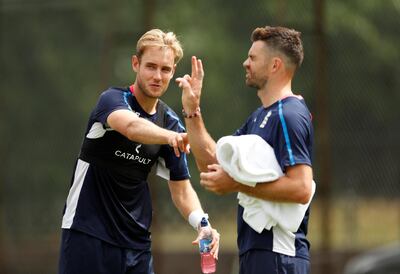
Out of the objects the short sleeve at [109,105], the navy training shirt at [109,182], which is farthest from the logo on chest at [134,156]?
the short sleeve at [109,105]

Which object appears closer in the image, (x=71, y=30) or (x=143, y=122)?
(x=143, y=122)

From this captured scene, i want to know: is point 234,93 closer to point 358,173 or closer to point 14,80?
point 358,173

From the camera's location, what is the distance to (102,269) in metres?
6.85

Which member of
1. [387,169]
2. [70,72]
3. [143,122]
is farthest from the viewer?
[70,72]

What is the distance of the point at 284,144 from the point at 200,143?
21.9 inches

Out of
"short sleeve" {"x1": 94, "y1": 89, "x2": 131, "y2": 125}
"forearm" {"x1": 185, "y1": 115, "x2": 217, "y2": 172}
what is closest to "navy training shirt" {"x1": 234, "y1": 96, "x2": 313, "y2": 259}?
"forearm" {"x1": 185, "y1": 115, "x2": 217, "y2": 172}

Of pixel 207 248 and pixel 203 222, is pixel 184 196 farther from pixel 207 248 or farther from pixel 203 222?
pixel 207 248

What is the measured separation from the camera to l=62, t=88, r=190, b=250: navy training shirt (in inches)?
270

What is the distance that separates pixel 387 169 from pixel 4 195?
5.15 m

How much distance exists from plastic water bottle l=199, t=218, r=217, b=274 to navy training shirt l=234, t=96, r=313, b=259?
405 millimetres

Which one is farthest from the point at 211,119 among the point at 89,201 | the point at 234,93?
the point at 89,201

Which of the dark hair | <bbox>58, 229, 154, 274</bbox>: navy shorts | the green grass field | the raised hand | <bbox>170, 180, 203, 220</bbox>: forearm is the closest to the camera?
the raised hand

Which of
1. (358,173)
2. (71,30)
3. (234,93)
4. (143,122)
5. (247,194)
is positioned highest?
(71,30)

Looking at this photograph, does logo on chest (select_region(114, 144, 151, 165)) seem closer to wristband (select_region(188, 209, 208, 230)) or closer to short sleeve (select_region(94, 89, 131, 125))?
short sleeve (select_region(94, 89, 131, 125))
